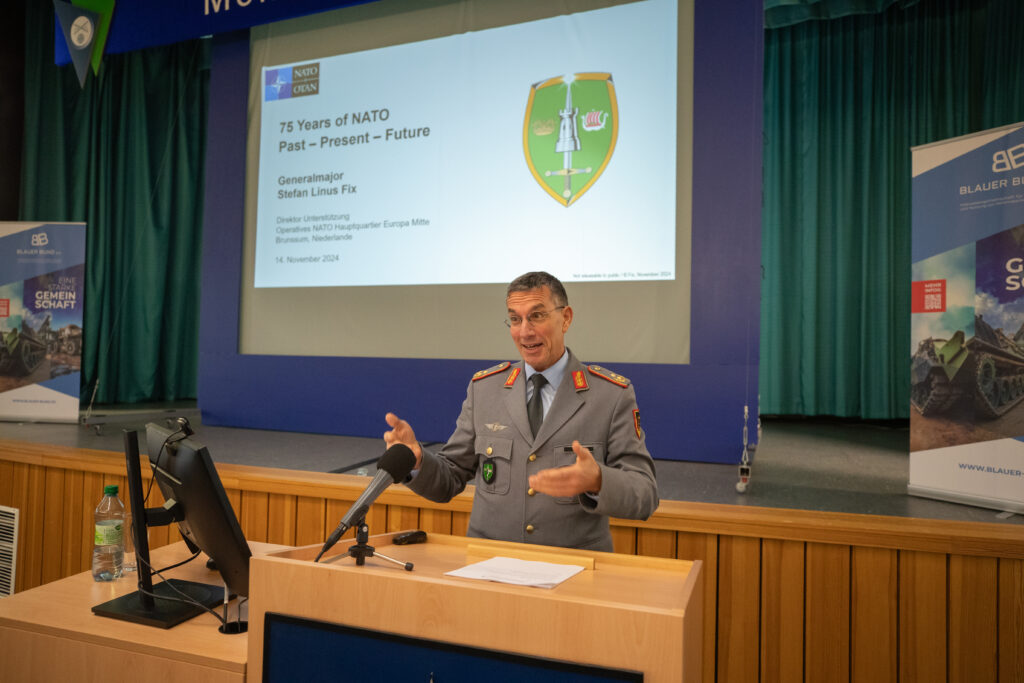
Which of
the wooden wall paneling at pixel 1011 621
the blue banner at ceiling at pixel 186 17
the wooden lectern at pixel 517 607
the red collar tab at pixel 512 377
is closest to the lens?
the wooden lectern at pixel 517 607

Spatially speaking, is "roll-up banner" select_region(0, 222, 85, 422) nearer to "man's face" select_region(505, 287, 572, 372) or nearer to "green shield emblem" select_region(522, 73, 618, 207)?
"green shield emblem" select_region(522, 73, 618, 207)

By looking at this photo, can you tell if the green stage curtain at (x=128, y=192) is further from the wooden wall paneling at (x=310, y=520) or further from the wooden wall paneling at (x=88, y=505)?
the wooden wall paneling at (x=310, y=520)

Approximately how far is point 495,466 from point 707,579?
101 centimetres

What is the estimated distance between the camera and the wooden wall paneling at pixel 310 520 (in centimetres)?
267

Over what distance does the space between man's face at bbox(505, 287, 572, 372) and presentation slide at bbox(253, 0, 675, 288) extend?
2.18m

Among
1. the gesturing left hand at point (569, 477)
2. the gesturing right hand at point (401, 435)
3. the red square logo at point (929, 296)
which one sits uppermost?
the red square logo at point (929, 296)

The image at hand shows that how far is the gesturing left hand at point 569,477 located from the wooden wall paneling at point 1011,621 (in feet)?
4.97

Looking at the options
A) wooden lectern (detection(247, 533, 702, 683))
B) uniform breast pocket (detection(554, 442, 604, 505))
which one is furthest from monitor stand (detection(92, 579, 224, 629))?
uniform breast pocket (detection(554, 442, 604, 505))

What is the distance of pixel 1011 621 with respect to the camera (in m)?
1.91

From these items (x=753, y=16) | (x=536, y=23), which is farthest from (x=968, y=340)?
(x=536, y=23)

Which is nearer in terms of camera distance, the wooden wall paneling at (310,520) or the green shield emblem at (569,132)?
the wooden wall paneling at (310,520)

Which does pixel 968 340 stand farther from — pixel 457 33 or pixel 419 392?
pixel 457 33

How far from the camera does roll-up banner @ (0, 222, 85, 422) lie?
4.69 metres

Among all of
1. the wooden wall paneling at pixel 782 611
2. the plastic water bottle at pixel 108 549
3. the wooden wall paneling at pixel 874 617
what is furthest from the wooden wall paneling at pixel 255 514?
the wooden wall paneling at pixel 874 617
